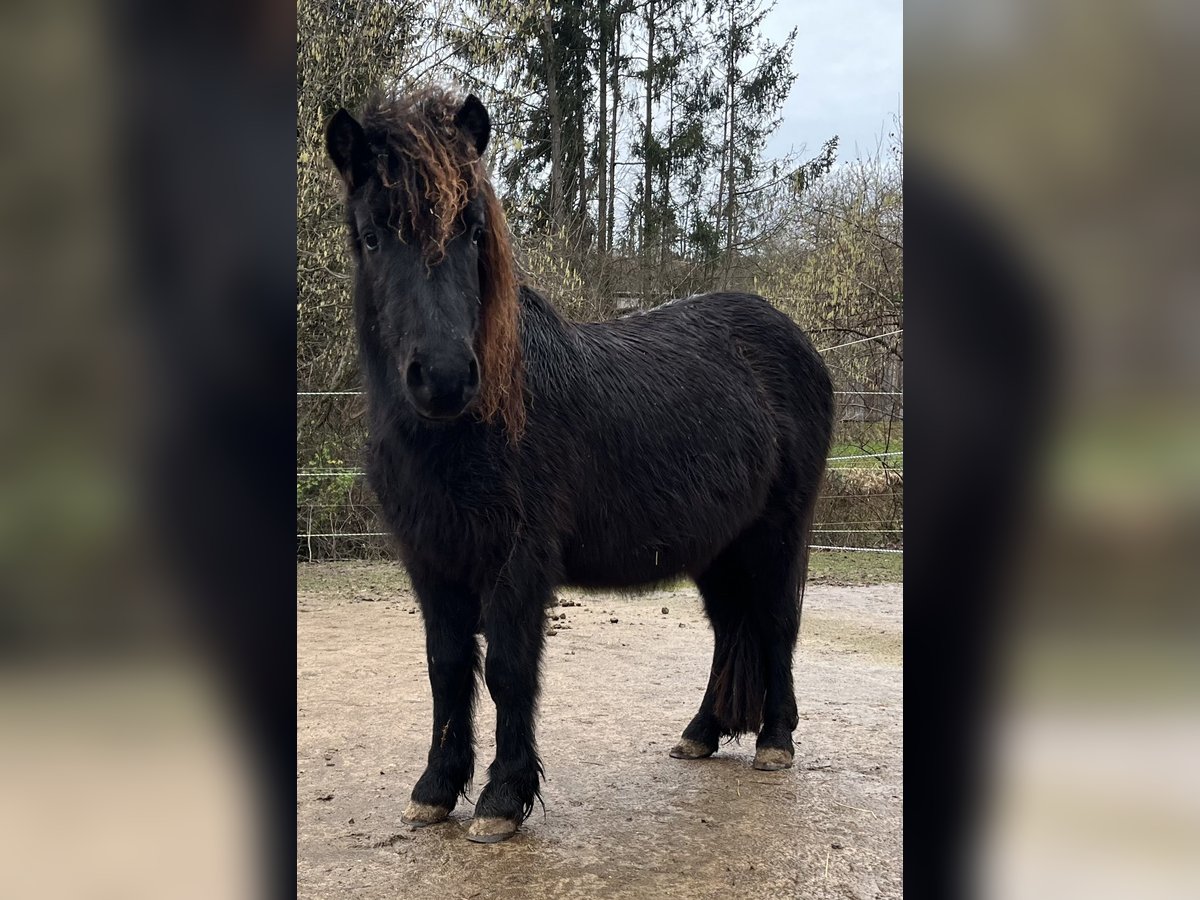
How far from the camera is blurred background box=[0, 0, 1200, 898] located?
0.55 meters

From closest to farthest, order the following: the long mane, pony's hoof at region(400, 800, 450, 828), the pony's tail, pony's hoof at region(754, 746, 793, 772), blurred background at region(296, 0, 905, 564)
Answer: the long mane
pony's hoof at region(400, 800, 450, 828)
pony's hoof at region(754, 746, 793, 772)
the pony's tail
blurred background at region(296, 0, 905, 564)

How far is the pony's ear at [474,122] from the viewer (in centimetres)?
270

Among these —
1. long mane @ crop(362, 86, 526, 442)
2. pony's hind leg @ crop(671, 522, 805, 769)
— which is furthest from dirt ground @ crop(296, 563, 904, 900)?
long mane @ crop(362, 86, 526, 442)

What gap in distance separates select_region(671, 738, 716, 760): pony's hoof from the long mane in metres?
1.79

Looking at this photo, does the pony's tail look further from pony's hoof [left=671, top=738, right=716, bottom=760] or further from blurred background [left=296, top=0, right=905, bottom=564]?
blurred background [left=296, top=0, right=905, bottom=564]

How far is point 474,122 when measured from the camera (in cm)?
273
